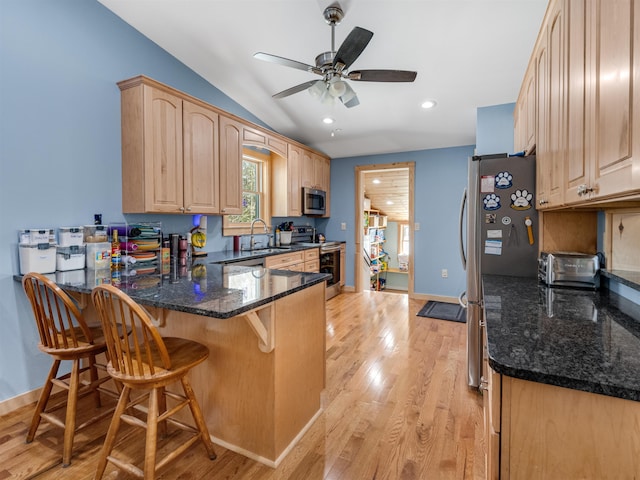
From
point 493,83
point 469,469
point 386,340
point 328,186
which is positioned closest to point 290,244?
point 328,186

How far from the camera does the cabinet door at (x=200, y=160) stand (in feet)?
9.70

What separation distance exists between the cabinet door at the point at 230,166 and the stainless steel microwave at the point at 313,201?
1432 mm

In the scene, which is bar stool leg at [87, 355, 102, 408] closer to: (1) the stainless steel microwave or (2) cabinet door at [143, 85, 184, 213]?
(2) cabinet door at [143, 85, 184, 213]

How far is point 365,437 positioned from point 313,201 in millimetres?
3733

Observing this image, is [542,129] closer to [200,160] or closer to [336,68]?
[336,68]

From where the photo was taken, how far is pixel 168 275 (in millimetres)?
2137

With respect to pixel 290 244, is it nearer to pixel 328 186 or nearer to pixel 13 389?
pixel 328 186

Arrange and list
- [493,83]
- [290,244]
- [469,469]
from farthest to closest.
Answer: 1. [290,244]
2. [493,83]
3. [469,469]

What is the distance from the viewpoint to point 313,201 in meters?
5.09

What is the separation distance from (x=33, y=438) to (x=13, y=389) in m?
0.56

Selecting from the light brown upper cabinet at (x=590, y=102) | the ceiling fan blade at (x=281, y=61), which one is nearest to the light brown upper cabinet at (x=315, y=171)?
the ceiling fan blade at (x=281, y=61)

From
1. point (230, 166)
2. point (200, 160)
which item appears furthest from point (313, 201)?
point (200, 160)

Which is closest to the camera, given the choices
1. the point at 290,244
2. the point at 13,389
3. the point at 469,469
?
the point at 469,469

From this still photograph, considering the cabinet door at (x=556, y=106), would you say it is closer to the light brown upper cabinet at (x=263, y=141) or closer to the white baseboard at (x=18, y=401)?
the light brown upper cabinet at (x=263, y=141)
